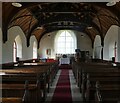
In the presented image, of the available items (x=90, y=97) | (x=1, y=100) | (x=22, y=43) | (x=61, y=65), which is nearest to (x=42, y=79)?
(x=90, y=97)

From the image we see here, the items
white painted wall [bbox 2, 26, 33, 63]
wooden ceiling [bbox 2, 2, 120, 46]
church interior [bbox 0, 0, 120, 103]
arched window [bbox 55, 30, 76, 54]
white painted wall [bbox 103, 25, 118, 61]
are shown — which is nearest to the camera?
church interior [bbox 0, 0, 120, 103]

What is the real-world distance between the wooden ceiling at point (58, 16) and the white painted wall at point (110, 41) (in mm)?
474

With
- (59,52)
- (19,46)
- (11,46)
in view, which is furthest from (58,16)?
(59,52)

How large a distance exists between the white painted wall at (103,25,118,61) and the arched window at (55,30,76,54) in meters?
6.52

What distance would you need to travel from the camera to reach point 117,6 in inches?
579

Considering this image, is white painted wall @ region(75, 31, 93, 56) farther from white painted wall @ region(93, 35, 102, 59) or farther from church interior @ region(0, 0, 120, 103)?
white painted wall @ region(93, 35, 102, 59)

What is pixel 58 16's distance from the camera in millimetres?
21812

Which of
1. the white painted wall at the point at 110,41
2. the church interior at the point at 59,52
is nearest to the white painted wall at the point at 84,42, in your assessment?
the church interior at the point at 59,52

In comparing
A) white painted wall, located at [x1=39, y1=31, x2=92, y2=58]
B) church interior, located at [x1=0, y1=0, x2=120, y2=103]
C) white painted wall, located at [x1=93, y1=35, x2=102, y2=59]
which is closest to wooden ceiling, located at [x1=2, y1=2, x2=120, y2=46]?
church interior, located at [x1=0, y1=0, x2=120, y2=103]

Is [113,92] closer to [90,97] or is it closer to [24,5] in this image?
[90,97]

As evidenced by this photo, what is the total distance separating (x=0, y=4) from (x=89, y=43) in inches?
731

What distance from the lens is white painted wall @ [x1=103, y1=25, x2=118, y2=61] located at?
2202 cm

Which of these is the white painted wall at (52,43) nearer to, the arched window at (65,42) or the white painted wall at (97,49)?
the arched window at (65,42)

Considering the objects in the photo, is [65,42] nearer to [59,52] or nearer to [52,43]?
[59,52]
